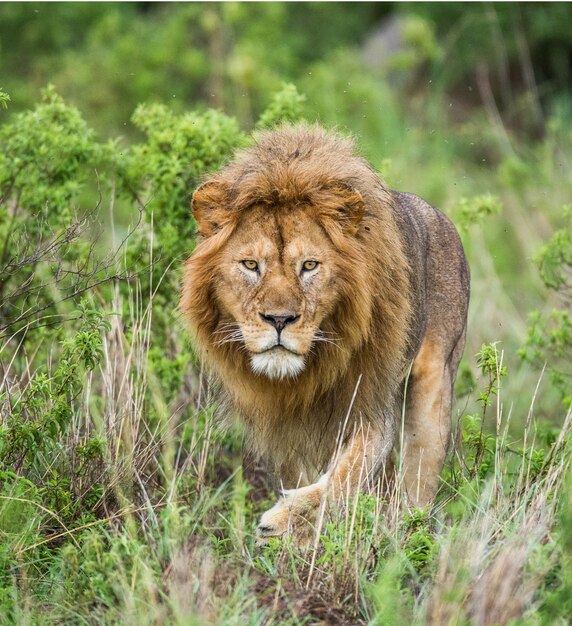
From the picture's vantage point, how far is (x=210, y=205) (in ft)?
17.4

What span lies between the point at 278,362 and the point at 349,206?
731 mm

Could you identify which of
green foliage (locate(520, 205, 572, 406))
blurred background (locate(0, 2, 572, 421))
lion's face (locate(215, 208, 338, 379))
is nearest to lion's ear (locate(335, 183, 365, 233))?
lion's face (locate(215, 208, 338, 379))

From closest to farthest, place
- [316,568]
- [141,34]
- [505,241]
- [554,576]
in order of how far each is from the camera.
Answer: [554,576], [316,568], [505,241], [141,34]

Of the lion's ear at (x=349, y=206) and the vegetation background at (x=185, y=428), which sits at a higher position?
the lion's ear at (x=349, y=206)

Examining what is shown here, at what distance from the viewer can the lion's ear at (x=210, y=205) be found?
5.28m

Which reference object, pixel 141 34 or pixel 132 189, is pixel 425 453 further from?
pixel 141 34

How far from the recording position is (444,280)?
627 centimetres

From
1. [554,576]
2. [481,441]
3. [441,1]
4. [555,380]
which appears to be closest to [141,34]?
[441,1]

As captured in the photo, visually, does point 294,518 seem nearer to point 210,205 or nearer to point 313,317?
point 313,317

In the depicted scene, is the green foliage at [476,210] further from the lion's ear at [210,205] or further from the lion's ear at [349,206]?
the lion's ear at [210,205]

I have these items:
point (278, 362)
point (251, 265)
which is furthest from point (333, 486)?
point (251, 265)

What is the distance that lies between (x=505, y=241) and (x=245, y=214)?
7.69 m

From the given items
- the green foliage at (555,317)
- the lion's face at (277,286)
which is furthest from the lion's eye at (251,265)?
the green foliage at (555,317)

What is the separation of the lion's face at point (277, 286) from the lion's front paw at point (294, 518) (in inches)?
20.3
